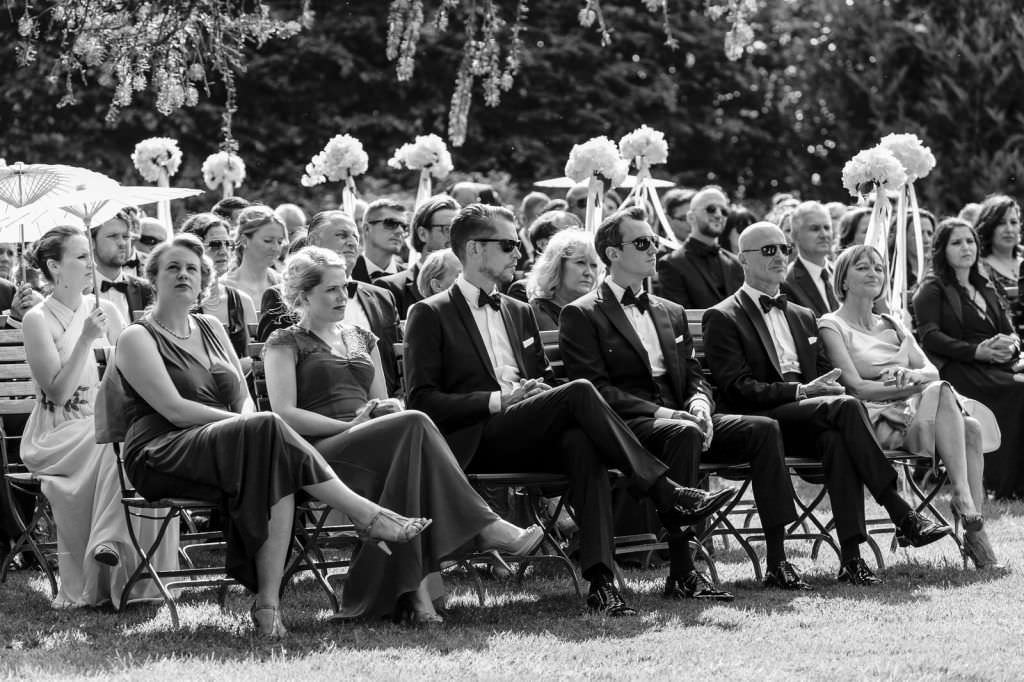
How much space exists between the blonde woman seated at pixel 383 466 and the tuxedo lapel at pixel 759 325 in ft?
6.92

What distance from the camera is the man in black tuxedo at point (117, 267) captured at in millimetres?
8930

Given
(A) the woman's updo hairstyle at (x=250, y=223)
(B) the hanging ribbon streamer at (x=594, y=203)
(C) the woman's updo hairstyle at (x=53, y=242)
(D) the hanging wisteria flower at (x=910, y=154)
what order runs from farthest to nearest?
(B) the hanging ribbon streamer at (x=594, y=203) → (D) the hanging wisteria flower at (x=910, y=154) → (A) the woman's updo hairstyle at (x=250, y=223) → (C) the woman's updo hairstyle at (x=53, y=242)

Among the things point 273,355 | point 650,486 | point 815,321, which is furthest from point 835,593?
point 273,355

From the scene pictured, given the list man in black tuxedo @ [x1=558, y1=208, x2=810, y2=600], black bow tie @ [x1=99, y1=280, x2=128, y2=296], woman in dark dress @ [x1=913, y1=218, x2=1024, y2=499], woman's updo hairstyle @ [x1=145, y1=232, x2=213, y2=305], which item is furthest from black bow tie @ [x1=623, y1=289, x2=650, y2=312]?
woman in dark dress @ [x1=913, y1=218, x2=1024, y2=499]

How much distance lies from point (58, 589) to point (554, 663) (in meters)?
2.97

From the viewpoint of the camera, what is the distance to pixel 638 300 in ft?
26.2

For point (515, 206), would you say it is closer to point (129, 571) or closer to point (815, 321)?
point (815, 321)

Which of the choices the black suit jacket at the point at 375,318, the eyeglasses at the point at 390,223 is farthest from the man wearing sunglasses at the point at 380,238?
the black suit jacket at the point at 375,318

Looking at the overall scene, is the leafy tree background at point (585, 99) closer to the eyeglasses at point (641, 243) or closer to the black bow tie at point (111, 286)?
the black bow tie at point (111, 286)

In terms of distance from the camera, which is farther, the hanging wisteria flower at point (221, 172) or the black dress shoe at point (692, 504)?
the hanging wisteria flower at point (221, 172)

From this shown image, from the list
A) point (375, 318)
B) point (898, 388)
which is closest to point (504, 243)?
point (375, 318)

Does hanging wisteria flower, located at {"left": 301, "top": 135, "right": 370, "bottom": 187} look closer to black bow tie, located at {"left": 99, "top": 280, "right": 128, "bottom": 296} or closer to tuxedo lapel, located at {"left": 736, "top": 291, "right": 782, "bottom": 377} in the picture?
black bow tie, located at {"left": 99, "top": 280, "right": 128, "bottom": 296}

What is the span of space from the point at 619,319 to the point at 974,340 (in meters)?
4.02

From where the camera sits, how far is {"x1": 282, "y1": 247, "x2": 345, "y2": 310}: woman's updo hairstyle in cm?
724
